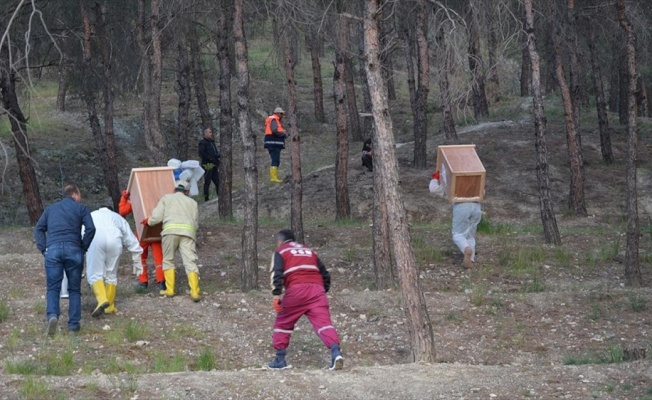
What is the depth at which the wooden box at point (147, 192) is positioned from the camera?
1497 centimetres

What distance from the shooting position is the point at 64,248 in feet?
41.7

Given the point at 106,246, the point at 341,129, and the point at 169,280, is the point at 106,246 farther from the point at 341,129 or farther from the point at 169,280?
the point at 341,129

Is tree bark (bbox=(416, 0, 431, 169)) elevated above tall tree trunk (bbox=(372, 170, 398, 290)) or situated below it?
above

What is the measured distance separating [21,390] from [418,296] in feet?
14.1

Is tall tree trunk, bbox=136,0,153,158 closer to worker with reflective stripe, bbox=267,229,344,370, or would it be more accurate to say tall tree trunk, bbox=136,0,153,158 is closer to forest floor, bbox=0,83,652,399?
forest floor, bbox=0,83,652,399

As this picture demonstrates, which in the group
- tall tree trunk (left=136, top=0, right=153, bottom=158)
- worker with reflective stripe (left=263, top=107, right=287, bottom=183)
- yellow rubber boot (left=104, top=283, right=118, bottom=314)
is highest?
tall tree trunk (left=136, top=0, right=153, bottom=158)

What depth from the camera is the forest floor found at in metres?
10.3

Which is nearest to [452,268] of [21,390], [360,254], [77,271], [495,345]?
[360,254]

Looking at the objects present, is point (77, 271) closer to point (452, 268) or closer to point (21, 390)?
point (21, 390)

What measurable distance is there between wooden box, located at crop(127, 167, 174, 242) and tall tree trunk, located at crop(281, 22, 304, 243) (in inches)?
115

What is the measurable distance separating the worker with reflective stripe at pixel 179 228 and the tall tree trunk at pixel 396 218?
381 cm

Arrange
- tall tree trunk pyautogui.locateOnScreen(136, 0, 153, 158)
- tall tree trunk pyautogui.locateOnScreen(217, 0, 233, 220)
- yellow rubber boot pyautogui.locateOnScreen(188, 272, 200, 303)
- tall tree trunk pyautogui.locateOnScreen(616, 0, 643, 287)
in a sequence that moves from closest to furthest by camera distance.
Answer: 1. yellow rubber boot pyautogui.locateOnScreen(188, 272, 200, 303)
2. tall tree trunk pyautogui.locateOnScreen(616, 0, 643, 287)
3. tall tree trunk pyautogui.locateOnScreen(136, 0, 153, 158)
4. tall tree trunk pyautogui.locateOnScreen(217, 0, 233, 220)

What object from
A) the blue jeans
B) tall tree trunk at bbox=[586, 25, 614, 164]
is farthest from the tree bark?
the blue jeans

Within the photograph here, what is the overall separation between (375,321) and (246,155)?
325 cm
